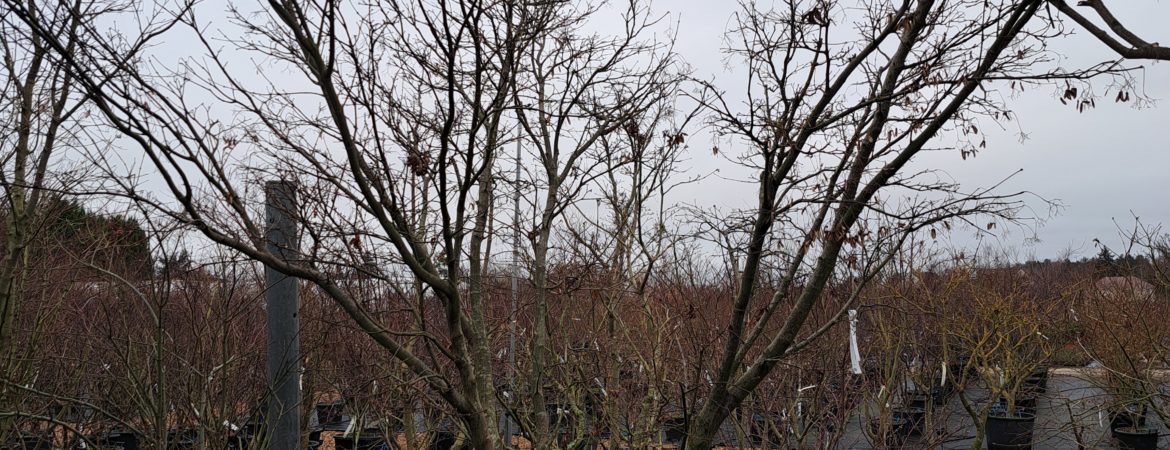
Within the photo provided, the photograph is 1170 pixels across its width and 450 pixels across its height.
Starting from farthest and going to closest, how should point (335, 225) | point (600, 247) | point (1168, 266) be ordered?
Result: point (1168, 266)
point (600, 247)
point (335, 225)

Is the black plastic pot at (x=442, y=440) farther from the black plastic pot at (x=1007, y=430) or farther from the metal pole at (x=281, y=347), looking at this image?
the black plastic pot at (x=1007, y=430)

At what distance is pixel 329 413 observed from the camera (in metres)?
10.7

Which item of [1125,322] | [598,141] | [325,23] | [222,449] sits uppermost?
[598,141]

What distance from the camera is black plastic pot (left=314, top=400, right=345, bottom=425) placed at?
34.7ft

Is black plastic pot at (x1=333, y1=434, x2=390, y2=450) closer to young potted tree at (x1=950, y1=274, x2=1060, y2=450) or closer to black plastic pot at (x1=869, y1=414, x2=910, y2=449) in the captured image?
black plastic pot at (x1=869, y1=414, x2=910, y2=449)

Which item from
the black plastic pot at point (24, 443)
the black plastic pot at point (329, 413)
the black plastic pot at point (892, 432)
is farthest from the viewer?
the black plastic pot at point (329, 413)

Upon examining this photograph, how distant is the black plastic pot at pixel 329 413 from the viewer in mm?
10570

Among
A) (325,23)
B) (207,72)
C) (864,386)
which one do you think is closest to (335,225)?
(207,72)

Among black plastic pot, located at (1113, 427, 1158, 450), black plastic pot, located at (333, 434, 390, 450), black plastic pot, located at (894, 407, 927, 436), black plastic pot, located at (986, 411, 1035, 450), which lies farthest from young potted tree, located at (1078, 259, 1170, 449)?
black plastic pot, located at (333, 434, 390, 450)

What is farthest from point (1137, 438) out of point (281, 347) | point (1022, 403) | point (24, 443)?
point (24, 443)

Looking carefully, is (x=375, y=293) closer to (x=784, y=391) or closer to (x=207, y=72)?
(x=784, y=391)

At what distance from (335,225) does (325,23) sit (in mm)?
1010

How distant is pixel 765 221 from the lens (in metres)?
3.66

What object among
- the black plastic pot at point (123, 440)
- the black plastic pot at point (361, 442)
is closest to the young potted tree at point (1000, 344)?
the black plastic pot at point (361, 442)
